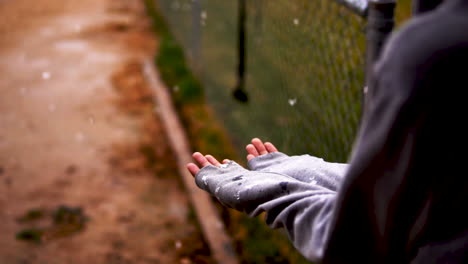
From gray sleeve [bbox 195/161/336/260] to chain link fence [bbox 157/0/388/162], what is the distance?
0.78 meters

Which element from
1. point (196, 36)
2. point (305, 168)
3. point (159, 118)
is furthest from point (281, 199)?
point (196, 36)

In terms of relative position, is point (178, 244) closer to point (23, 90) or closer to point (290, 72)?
point (290, 72)

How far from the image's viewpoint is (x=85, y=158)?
430 centimetres

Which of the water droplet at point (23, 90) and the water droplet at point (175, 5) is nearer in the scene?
the water droplet at point (23, 90)

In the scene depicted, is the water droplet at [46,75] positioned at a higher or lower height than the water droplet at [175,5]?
lower

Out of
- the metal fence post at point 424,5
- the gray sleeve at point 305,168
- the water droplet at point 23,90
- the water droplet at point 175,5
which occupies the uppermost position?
the metal fence post at point 424,5

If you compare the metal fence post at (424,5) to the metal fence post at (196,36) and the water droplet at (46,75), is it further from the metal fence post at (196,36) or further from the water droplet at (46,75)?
the water droplet at (46,75)

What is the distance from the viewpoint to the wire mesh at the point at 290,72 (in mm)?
2652

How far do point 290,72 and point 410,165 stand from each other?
6.82 ft

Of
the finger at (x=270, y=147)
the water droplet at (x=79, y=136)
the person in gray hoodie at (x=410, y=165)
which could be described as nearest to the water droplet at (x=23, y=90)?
the water droplet at (x=79, y=136)

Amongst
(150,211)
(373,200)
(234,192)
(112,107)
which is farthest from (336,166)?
(112,107)

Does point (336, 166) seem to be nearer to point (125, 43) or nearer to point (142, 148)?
point (142, 148)

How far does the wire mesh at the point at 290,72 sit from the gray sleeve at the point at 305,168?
708mm

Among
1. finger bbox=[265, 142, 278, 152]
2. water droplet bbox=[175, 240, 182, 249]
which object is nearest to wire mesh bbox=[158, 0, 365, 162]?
finger bbox=[265, 142, 278, 152]
